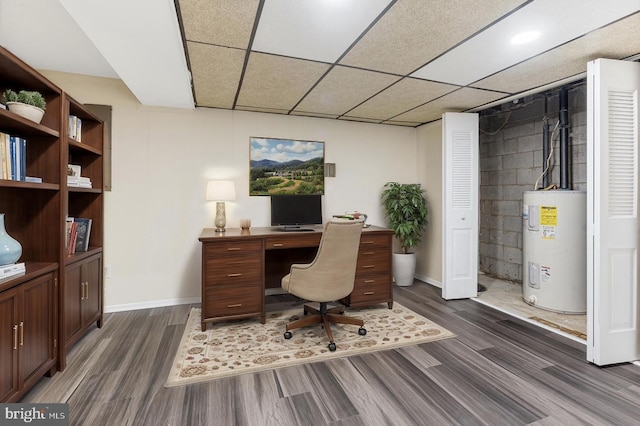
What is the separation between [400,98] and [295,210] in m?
1.73

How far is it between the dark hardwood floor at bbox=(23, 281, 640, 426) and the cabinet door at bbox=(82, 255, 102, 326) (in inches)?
8.9

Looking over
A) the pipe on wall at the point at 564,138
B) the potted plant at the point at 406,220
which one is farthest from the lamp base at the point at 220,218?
the pipe on wall at the point at 564,138

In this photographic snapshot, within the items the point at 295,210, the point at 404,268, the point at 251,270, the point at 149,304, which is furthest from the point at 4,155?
the point at 404,268

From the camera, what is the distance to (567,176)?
3.34 m

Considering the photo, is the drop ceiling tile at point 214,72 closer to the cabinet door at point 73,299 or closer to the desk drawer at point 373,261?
the cabinet door at point 73,299

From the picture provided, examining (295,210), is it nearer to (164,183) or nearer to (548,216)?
(164,183)

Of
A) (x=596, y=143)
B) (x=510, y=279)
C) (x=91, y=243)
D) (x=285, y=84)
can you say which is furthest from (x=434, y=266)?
(x=91, y=243)

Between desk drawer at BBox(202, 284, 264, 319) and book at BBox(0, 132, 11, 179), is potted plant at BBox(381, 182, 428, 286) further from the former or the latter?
book at BBox(0, 132, 11, 179)

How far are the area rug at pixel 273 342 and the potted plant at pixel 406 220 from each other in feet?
3.39

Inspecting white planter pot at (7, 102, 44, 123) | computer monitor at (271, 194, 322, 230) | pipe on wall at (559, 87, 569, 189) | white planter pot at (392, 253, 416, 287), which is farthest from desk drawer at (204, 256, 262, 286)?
pipe on wall at (559, 87, 569, 189)

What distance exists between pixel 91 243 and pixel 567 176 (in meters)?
5.02

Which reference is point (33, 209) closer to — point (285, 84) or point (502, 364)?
point (285, 84)

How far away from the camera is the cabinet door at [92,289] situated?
8.54 feet

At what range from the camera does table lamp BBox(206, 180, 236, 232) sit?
3.32 meters
